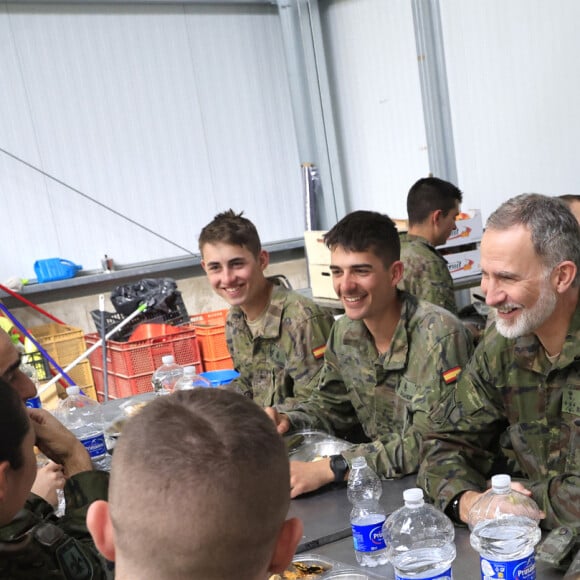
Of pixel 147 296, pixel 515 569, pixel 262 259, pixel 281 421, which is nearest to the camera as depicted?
pixel 515 569

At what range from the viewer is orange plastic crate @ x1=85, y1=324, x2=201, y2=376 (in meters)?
5.31

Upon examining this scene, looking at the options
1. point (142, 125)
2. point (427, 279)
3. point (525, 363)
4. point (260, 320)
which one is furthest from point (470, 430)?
point (142, 125)

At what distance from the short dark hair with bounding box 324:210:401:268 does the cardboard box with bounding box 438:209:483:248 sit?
2610 millimetres

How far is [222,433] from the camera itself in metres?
1.05

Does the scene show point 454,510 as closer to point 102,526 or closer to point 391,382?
point 391,382

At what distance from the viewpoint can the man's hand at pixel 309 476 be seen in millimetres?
2223

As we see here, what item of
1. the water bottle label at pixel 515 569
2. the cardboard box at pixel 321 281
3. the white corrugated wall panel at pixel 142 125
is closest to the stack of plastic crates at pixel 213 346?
the cardboard box at pixel 321 281

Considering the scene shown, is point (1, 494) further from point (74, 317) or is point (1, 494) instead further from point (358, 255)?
point (74, 317)

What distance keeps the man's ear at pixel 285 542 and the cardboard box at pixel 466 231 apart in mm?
4532

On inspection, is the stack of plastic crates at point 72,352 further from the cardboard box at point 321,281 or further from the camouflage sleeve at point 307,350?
the camouflage sleeve at point 307,350

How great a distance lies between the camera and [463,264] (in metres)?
5.53

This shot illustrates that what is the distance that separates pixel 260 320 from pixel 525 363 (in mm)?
1597

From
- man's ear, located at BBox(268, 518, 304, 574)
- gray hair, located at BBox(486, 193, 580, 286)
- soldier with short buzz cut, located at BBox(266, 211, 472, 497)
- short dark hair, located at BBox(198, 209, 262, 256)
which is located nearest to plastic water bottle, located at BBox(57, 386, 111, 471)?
soldier with short buzz cut, located at BBox(266, 211, 472, 497)

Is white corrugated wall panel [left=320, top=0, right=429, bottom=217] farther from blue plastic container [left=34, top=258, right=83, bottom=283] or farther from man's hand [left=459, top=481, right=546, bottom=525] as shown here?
man's hand [left=459, top=481, right=546, bottom=525]
